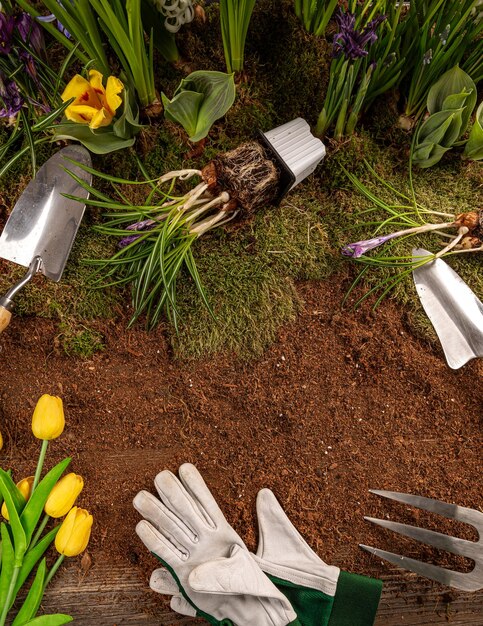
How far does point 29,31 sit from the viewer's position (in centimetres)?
98

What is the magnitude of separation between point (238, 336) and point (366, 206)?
1.54ft

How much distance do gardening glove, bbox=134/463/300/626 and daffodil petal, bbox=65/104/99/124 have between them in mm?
837

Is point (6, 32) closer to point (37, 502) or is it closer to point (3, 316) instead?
point (3, 316)

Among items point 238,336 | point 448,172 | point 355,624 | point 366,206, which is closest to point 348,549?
point 355,624

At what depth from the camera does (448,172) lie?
1.26m

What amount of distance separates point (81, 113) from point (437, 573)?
1.34 m

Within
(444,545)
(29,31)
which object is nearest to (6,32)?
(29,31)

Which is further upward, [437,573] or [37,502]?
[37,502]

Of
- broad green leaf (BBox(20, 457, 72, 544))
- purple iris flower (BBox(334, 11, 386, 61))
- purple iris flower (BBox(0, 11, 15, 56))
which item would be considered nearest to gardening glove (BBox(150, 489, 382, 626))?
broad green leaf (BBox(20, 457, 72, 544))

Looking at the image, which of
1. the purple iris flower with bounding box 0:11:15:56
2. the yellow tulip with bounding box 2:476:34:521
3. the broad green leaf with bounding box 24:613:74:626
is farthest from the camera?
the yellow tulip with bounding box 2:476:34:521

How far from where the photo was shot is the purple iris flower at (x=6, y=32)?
0.91 m

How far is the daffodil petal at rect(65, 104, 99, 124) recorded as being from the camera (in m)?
0.99

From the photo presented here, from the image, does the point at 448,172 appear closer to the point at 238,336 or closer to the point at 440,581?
the point at 238,336

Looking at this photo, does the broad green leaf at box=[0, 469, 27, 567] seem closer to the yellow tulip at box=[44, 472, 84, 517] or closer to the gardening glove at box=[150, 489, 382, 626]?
the yellow tulip at box=[44, 472, 84, 517]
